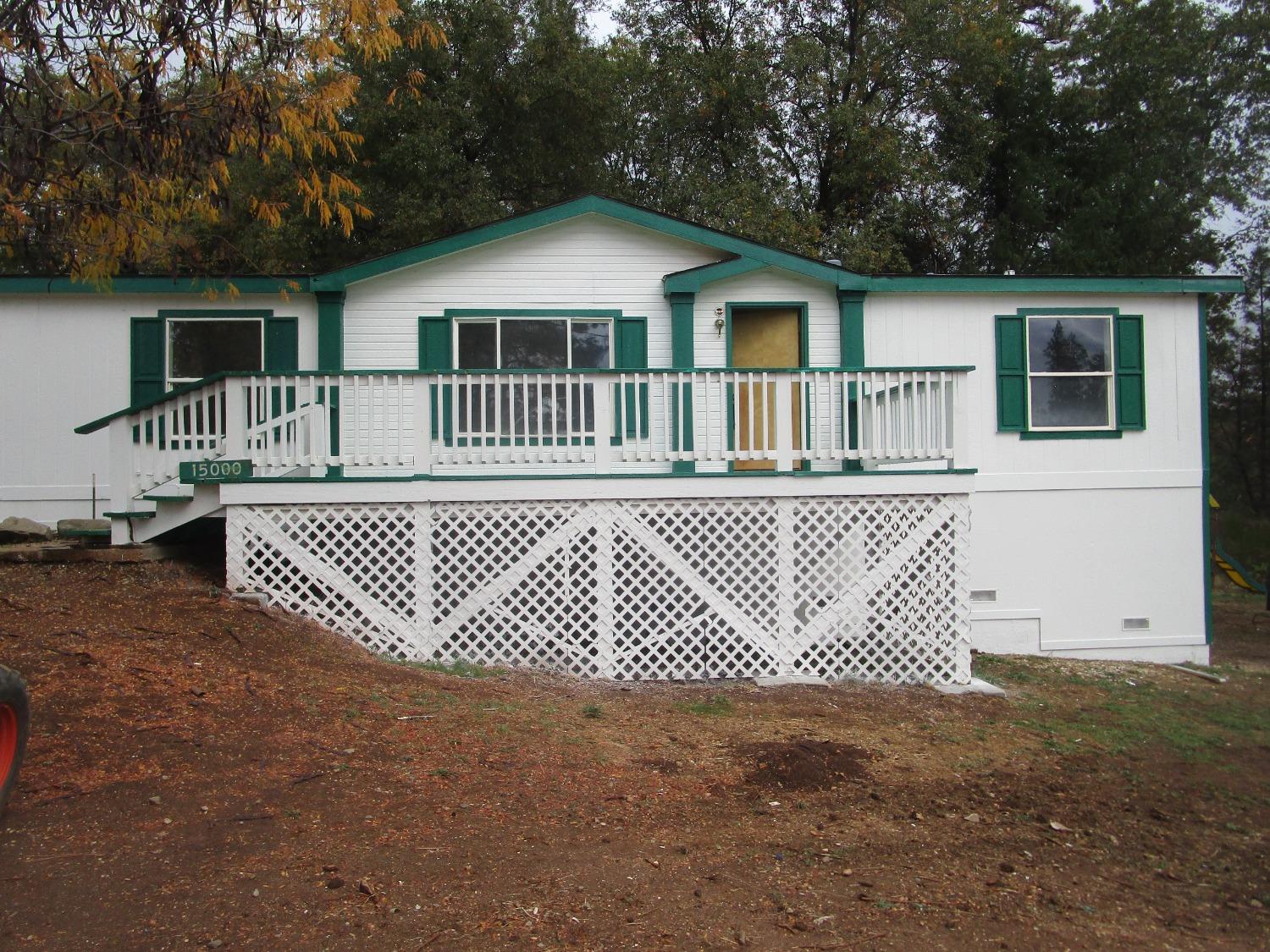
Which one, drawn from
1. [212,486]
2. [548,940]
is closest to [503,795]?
[548,940]

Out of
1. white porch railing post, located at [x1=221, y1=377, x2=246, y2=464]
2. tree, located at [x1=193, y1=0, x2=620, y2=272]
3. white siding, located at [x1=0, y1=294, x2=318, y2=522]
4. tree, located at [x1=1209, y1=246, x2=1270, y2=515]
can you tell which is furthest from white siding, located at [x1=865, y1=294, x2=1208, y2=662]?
tree, located at [x1=1209, y1=246, x2=1270, y2=515]

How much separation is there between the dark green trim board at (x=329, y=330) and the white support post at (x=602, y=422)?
3.44m

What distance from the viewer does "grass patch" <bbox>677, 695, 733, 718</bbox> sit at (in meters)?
7.19

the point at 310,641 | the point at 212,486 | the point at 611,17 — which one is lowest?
the point at 310,641

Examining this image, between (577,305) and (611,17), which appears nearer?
(577,305)

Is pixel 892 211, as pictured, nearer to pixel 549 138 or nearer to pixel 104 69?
pixel 549 138

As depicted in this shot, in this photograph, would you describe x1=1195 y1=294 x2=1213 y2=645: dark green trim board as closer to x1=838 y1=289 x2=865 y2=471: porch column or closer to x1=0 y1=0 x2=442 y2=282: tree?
x1=838 y1=289 x2=865 y2=471: porch column

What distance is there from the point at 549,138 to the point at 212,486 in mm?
14471

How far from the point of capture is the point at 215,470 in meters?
8.20

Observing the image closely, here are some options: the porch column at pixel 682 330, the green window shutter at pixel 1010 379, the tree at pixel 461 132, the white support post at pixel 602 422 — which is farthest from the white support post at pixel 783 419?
the tree at pixel 461 132

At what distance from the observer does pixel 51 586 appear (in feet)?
25.8

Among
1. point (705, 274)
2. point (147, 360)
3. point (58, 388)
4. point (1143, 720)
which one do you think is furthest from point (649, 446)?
point (58, 388)

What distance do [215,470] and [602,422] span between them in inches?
123

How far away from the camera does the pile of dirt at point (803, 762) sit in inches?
222
